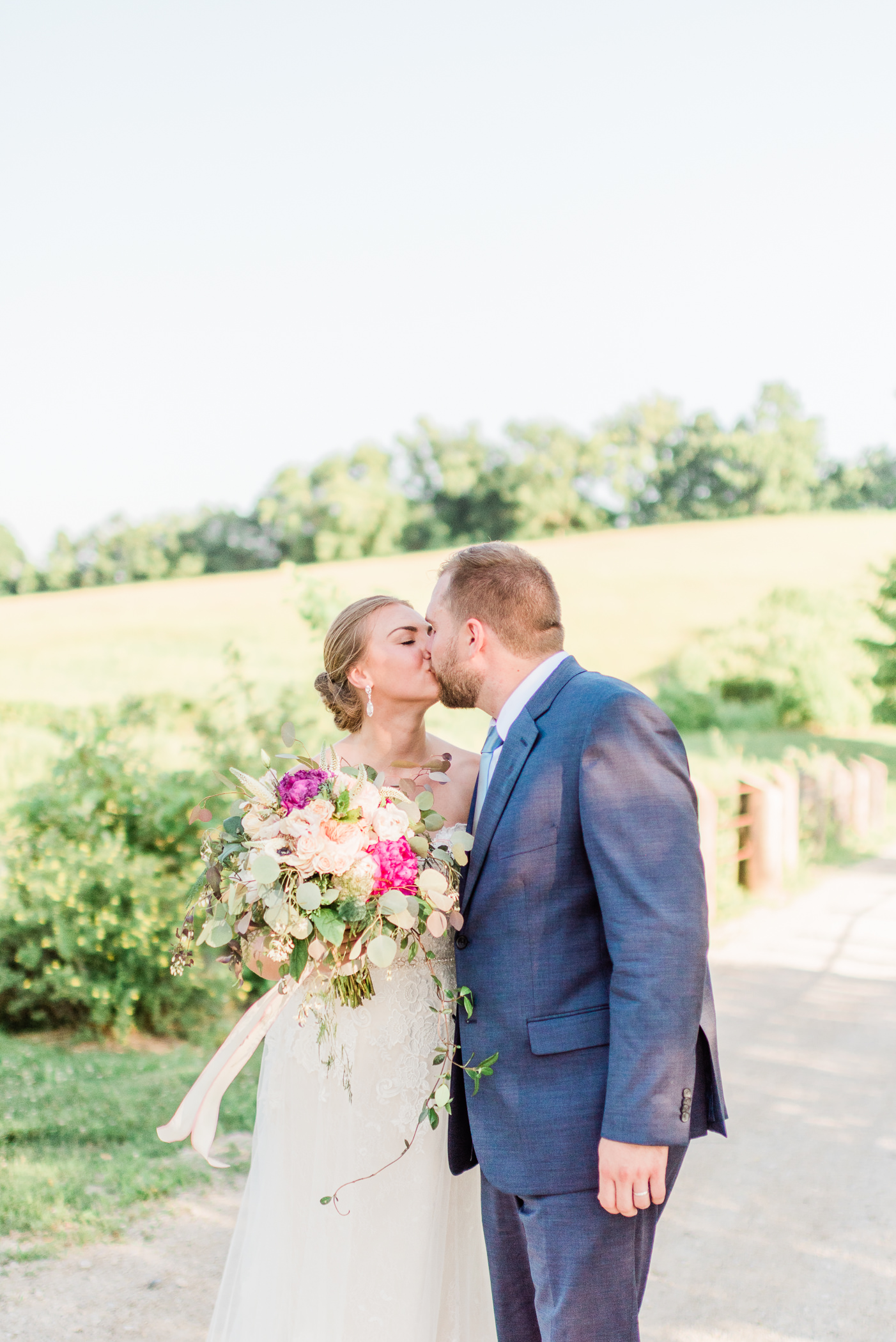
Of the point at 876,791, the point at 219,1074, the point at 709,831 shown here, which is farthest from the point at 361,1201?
the point at 876,791

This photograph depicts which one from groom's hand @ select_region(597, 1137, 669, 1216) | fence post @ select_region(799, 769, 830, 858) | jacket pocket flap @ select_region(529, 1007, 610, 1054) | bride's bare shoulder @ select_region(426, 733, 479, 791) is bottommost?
fence post @ select_region(799, 769, 830, 858)

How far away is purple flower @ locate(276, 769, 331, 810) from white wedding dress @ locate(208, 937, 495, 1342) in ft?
1.97

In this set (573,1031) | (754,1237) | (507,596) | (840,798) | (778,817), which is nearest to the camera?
(573,1031)

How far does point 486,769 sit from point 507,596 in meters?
0.42

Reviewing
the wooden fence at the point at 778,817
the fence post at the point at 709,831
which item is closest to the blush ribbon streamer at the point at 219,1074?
the wooden fence at the point at 778,817

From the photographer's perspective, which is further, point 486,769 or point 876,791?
point 876,791

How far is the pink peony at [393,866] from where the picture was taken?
7.92 feet

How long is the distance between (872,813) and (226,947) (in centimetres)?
1493

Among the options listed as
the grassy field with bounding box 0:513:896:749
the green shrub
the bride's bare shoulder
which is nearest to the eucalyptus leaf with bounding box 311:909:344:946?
the bride's bare shoulder

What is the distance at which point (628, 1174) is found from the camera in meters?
2.29

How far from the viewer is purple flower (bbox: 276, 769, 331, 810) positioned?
2.51 metres

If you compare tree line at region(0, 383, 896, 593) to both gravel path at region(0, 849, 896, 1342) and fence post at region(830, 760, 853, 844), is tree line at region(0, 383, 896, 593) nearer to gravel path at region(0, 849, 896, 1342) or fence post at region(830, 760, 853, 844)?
fence post at region(830, 760, 853, 844)

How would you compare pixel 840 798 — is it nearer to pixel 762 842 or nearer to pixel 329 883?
pixel 762 842

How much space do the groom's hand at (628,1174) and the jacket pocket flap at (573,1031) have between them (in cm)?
19
